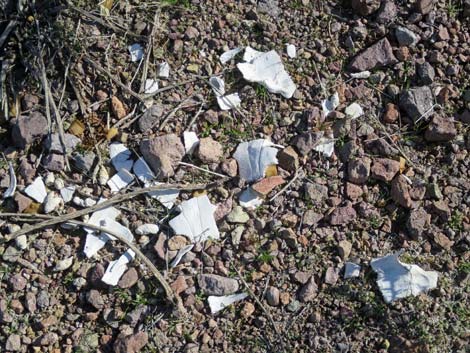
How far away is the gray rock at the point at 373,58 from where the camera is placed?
10.6 ft

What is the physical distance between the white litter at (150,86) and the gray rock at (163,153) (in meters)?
0.21

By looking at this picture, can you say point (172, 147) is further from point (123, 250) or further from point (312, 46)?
point (312, 46)

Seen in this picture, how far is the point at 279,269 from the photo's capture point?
3016 mm

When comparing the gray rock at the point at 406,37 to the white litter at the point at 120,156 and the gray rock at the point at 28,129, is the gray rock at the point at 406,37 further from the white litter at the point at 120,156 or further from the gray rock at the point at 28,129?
the gray rock at the point at 28,129

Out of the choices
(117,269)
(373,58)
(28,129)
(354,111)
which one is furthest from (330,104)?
(28,129)

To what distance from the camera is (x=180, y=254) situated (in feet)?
9.83

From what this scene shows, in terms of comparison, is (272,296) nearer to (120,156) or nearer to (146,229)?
(146,229)

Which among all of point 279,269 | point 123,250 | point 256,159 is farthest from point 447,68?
point 123,250

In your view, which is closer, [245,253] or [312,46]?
[245,253]

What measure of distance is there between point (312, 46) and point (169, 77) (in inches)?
24.4

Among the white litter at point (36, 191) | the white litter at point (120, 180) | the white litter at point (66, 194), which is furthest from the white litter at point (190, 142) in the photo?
the white litter at point (36, 191)

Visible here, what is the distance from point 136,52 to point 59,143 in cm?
49

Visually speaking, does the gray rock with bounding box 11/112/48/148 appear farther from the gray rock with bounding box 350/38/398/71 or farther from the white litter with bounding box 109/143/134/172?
the gray rock with bounding box 350/38/398/71

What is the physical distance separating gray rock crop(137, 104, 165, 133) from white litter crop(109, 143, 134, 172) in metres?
0.11
